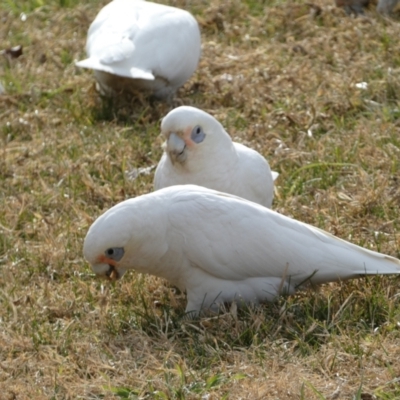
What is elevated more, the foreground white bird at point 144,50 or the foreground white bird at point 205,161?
the foreground white bird at point 205,161

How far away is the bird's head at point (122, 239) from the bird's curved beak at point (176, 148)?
0.58m

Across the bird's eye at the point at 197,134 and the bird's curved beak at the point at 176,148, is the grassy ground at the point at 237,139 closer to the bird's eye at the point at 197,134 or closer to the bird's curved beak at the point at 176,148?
the bird's curved beak at the point at 176,148

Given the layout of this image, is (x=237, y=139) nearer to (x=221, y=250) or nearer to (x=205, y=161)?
(x=205, y=161)

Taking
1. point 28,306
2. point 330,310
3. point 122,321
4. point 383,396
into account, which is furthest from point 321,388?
point 28,306

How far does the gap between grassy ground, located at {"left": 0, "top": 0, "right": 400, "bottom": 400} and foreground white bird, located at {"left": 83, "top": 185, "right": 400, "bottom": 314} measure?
0.13 m

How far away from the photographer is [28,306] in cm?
430

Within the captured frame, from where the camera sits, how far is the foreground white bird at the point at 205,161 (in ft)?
14.9

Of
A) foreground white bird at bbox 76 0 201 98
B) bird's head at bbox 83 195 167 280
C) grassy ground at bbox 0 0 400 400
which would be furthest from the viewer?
foreground white bird at bbox 76 0 201 98

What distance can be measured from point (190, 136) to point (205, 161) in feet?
0.48

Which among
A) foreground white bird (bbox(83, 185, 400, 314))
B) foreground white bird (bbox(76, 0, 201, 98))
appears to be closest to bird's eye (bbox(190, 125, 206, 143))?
foreground white bird (bbox(83, 185, 400, 314))

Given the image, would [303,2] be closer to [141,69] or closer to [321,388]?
[141,69]

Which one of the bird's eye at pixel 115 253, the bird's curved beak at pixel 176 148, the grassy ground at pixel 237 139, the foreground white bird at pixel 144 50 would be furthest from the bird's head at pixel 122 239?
the foreground white bird at pixel 144 50

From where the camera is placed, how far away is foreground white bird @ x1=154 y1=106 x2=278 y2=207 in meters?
4.55

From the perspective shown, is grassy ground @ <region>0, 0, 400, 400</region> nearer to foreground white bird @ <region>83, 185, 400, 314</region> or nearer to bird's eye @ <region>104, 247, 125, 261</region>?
foreground white bird @ <region>83, 185, 400, 314</region>
